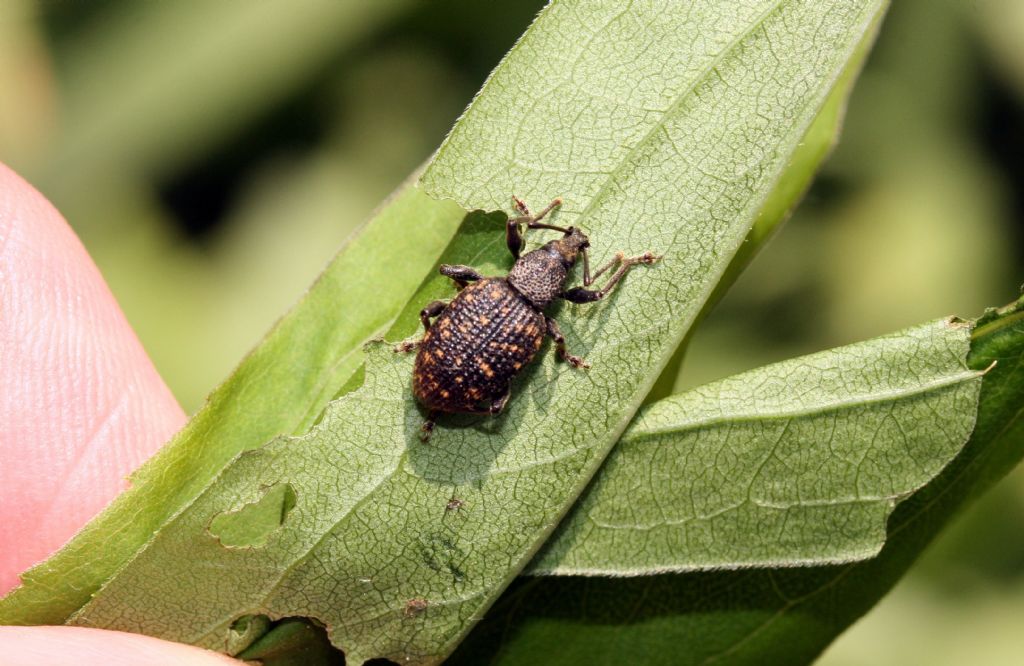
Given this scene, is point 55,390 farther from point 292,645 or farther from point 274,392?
point 292,645

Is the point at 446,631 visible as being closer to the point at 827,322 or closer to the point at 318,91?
the point at 827,322

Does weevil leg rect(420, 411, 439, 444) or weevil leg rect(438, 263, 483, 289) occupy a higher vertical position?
→ weevil leg rect(438, 263, 483, 289)

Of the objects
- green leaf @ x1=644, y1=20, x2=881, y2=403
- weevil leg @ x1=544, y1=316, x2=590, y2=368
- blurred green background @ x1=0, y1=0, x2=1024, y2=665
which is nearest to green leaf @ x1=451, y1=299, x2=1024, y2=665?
green leaf @ x1=644, y1=20, x2=881, y2=403

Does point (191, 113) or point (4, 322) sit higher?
point (191, 113)

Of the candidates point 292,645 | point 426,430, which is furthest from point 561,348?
point 292,645

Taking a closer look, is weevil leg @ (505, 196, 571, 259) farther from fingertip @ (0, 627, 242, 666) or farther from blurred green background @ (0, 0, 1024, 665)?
blurred green background @ (0, 0, 1024, 665)

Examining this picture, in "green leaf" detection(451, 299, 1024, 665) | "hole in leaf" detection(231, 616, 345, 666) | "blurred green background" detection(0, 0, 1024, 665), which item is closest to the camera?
"hole in leaf" detection(231, 616, 345, 666)

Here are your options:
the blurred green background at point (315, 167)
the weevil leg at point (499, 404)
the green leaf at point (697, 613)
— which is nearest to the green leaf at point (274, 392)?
the weevil leg at point (499, 404)

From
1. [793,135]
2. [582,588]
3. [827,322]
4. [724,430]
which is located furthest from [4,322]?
[827,322]
